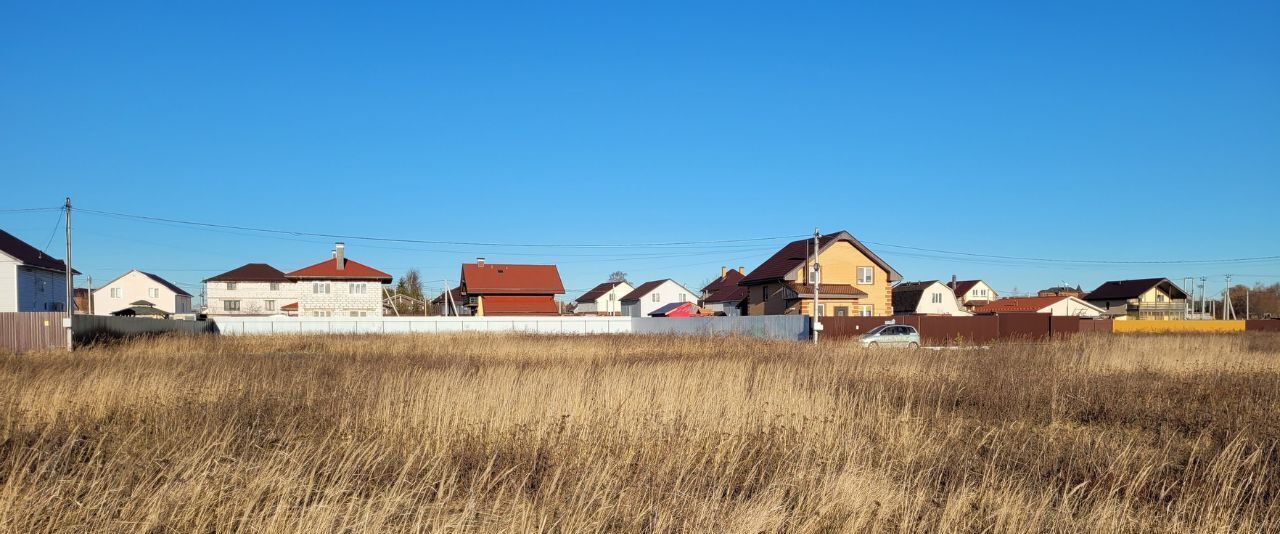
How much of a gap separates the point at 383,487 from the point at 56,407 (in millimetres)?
5514

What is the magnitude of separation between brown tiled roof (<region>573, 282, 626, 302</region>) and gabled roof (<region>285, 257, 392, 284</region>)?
139 feet

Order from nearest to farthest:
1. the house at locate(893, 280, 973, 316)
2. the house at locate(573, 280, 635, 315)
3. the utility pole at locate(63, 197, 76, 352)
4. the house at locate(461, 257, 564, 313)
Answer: the utility pole at locate(63, 197, 76, 352), the house at locate(461, 257, 564, 313), the house at locate(893, 280, 973, 316), the house at locate(573, 280, 635, 315)

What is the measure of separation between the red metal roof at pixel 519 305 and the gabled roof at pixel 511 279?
1.69ft

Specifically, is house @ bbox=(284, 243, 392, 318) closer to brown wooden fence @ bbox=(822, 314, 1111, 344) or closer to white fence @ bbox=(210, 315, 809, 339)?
white fence @ bbox=(210, 315, 809, 339)

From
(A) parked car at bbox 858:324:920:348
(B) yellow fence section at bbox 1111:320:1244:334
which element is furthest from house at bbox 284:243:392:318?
(B) yellow fence section at bbox 1111:320:1244:334

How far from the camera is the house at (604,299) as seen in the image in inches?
3912

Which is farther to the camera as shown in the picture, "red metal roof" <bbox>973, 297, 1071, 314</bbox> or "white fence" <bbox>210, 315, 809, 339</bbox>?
"red metal roof" <bbox>973, 297, 1071, 314</bbox>

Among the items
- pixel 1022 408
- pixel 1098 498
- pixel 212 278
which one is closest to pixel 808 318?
pixel 1022 408

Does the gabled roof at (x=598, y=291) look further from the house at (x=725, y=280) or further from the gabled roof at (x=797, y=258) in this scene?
the gabled roof at (x=797, y=258)

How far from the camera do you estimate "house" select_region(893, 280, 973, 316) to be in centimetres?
7294

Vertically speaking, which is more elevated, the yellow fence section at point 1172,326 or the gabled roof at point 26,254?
the gabled roof at point 26,254

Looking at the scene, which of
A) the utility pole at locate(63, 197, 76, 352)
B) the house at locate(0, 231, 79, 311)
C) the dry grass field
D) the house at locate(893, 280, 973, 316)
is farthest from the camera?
the house at locate(893, 280, 973, 316)

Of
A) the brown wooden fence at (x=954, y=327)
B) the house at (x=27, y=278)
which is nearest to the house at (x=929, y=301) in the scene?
the brown wooden fence at (x=954, y=327)

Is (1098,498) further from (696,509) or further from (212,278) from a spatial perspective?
(212,278)
